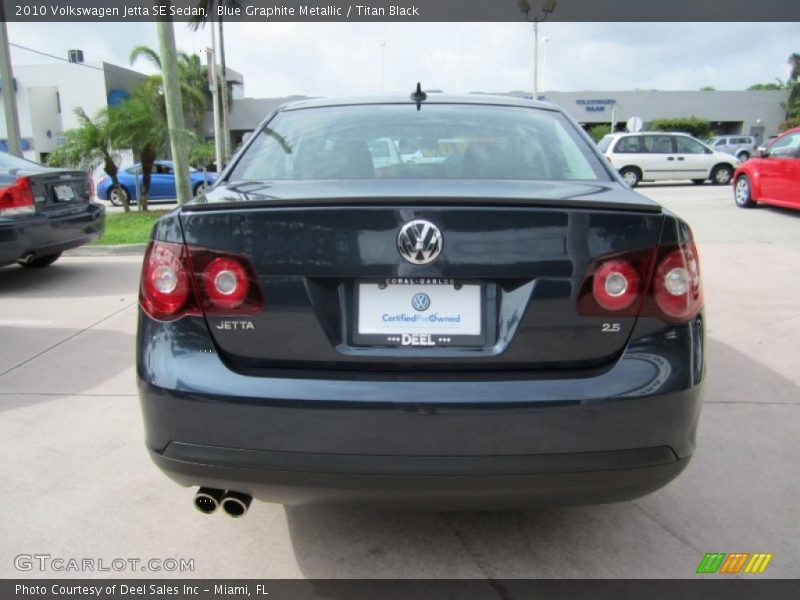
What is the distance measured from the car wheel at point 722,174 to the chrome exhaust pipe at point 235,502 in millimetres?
21709

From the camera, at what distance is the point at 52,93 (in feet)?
118

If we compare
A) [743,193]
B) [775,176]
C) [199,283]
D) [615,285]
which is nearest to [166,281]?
[199,283]

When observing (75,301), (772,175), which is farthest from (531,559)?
(772,175)

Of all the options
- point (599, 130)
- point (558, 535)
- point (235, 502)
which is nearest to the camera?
point (235, 502)

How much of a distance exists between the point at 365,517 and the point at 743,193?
12590 millimetres

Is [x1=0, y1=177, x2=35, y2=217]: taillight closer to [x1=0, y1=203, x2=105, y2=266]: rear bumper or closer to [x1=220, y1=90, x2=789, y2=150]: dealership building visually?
[x1=0, y1=203, x2=105, y2=266]: rear bumper

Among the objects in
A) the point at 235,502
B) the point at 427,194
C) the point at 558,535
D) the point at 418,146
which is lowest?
the point at 558,535

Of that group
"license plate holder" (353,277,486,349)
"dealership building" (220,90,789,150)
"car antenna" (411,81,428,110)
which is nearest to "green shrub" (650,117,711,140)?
"dealership building" (220,90,789,150)

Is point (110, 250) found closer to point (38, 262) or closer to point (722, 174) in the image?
point (38, 262)

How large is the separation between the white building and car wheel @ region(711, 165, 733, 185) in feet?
97.3

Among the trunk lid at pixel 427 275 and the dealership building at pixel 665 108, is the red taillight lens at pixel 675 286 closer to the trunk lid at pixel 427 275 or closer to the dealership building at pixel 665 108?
the trunk lid at pixel 427 275

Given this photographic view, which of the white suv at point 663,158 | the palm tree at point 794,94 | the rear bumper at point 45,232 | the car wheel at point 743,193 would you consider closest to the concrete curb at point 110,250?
the rear bumper at point 45,232

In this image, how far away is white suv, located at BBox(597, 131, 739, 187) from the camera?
1975 cm

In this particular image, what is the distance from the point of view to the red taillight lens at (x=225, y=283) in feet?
6.33
